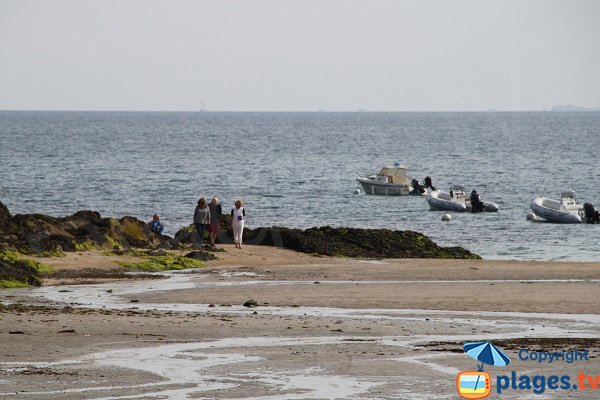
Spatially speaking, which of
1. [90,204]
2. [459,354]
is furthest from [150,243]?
[90,204]

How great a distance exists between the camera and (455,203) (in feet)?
205

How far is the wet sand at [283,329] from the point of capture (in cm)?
1452

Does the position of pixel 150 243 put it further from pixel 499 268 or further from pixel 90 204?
pixel 90 204

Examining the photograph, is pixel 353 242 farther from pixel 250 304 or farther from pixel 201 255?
pixel 250 304

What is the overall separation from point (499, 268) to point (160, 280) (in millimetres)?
9294

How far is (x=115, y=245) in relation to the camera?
32.6m

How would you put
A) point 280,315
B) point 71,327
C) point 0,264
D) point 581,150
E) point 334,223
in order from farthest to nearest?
1. point 581,150
2. point 334,223
3. point 0,264
4. point 280,315
5. point 71,327

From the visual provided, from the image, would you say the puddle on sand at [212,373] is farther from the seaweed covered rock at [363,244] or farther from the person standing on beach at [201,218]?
the seaweed covered rock at [363,244]

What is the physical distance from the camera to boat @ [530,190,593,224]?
182 ft

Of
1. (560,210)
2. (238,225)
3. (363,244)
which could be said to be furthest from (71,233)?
(560,210)

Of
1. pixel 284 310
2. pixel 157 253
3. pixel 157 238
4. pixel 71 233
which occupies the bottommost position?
pixel 284 310

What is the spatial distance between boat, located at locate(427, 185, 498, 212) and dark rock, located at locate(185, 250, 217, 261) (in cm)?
3254

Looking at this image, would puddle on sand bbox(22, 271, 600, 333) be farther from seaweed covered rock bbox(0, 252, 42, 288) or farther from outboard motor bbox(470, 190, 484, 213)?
outboard motor bbox(470, 190, 484, 213)

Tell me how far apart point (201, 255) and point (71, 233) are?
4.21 m
